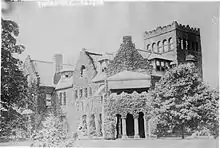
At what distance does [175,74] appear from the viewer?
3746mm

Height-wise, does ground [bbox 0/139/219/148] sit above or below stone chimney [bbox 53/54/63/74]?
below

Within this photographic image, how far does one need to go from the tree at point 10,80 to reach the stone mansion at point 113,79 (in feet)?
0.41

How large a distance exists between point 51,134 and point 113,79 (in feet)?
2.55

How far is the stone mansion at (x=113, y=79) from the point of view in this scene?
3748mm

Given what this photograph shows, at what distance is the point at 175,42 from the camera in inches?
148

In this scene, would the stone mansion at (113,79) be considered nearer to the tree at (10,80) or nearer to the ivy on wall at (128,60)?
the ivy on wall at (128,60)

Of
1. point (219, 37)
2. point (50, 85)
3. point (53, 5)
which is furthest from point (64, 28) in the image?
point (219, 37)

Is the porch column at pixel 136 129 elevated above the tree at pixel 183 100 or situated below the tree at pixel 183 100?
below

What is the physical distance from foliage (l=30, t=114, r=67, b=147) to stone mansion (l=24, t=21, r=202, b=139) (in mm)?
73

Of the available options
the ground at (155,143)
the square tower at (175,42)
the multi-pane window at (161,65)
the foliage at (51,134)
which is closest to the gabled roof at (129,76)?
the multi-pane window at (161,65)

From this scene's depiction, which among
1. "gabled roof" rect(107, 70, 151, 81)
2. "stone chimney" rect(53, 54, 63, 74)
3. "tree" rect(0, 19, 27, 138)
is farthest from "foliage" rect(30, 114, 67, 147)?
"gabled roof" rect(107, 70, 151, 81)

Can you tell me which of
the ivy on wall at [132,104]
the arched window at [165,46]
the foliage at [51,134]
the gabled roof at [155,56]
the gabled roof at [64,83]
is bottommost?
the foliage at [51,134]

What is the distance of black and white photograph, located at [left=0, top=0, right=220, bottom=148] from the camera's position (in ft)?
12.1

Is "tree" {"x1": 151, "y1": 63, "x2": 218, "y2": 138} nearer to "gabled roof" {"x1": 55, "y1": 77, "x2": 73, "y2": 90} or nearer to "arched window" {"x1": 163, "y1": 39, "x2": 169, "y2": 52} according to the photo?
"arched window" {"x1": 163, "y1": 39, "x2": 169, "y2": 52}
